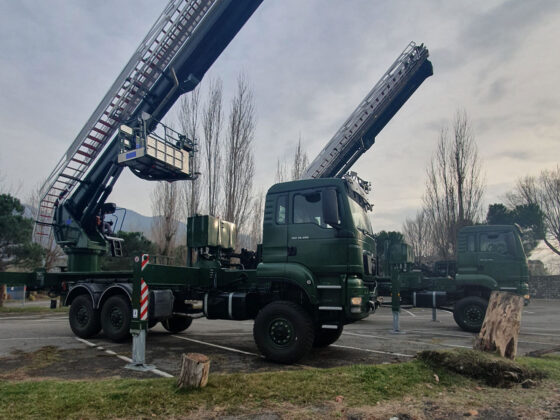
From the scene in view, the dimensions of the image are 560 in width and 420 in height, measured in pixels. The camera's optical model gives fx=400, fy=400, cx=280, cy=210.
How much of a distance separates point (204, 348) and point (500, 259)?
27.7ft

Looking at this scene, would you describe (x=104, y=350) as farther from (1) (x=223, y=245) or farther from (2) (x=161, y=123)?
(2) (x=161, y=123)

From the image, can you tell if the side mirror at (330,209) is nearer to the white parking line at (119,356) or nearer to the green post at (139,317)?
the green post at (139,317)

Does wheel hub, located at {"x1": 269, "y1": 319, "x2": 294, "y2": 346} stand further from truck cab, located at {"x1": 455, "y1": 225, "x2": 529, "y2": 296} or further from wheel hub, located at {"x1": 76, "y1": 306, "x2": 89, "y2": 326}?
truck cab, located at {"x1": 455, "y1": 225, "x2": 529, "y2": 296}

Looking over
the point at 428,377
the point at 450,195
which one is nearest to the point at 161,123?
the point at 428,377

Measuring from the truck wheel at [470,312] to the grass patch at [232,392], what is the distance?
18.9ft

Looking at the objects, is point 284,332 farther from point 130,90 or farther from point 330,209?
point 130,90

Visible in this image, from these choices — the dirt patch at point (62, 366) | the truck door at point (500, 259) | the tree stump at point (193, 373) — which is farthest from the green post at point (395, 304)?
the tree stump at point (193, 373)

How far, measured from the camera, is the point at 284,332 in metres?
6.54

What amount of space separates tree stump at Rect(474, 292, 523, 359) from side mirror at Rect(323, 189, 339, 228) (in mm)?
2734

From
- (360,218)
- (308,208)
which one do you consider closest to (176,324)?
(308,208)

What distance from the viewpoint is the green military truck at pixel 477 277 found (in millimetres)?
11008

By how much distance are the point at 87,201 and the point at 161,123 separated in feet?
10.7

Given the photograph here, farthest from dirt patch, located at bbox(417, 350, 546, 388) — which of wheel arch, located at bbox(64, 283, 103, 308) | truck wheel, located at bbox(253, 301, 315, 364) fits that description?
wheel arch, located at bbox(64, 283, 103, 308)

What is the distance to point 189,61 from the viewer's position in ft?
36.6
